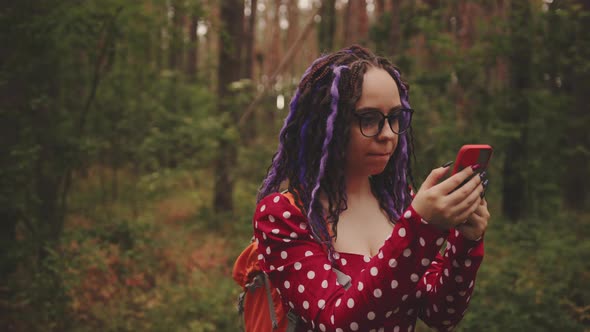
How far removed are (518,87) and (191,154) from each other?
5.06 meters

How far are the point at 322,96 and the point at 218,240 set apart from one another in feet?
20.7

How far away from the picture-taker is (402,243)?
121cm

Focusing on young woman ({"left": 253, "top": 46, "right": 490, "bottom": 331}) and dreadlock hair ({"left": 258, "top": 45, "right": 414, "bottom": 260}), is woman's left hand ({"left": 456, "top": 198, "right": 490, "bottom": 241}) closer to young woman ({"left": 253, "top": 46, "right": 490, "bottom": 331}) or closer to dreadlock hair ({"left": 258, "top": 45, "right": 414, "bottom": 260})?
young woman ({"left": 253, "top": 46, "right": 490, "bottom": 331})

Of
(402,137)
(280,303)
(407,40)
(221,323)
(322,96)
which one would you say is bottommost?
(221,323)

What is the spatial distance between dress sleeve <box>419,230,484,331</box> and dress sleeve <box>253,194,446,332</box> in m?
0.26

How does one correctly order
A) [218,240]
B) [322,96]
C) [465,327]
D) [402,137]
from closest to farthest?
[322,96], [402,137], [465,327], [218,240]

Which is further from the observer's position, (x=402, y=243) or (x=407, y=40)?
(x=407, y=40)

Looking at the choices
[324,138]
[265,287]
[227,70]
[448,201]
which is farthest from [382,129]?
[227,70]

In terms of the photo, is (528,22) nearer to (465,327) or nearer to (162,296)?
(465,327)

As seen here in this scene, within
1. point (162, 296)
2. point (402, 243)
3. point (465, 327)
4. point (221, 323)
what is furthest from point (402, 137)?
point (162, 296)

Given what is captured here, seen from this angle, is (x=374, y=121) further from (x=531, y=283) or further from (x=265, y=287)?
(x=531, y=283)

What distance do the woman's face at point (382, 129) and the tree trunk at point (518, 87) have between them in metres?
5.96

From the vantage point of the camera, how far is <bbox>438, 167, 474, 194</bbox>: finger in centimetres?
120

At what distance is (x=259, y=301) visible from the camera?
5.59 ft
